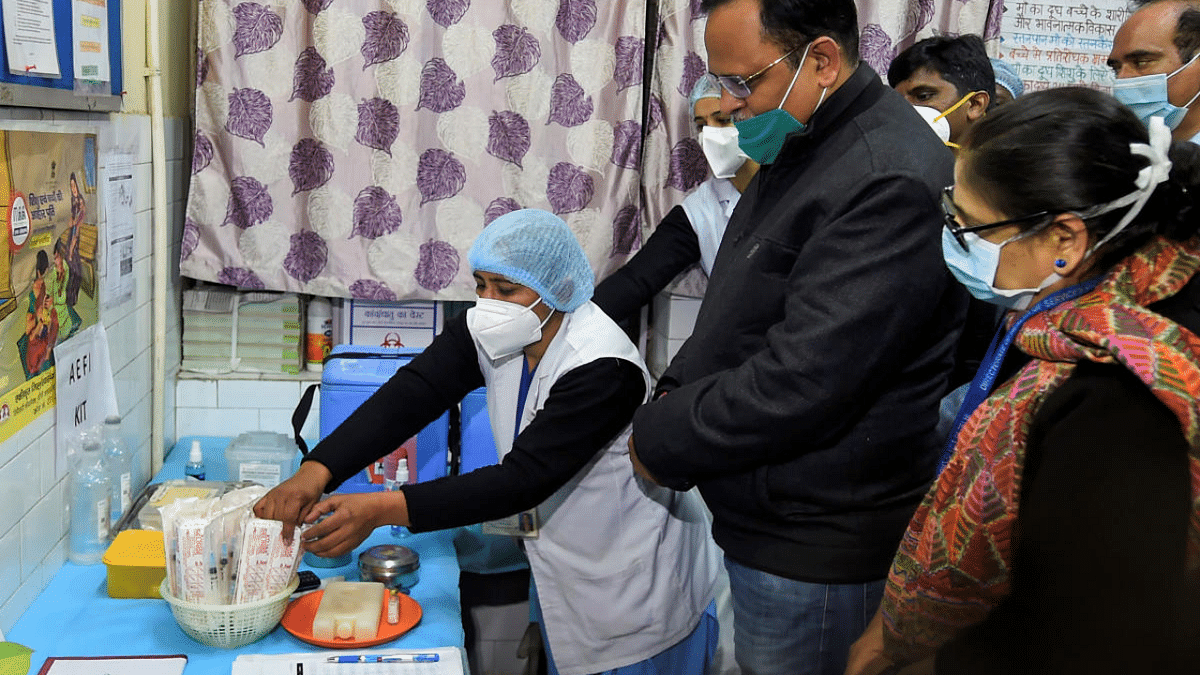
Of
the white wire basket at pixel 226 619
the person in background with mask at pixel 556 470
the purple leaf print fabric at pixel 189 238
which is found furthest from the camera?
the purple leaf print fabric at pixel 189 238

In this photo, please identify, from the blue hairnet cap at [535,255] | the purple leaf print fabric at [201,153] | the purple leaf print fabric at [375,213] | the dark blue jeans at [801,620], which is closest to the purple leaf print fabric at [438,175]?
the purple leaf print fabric at [375,213]

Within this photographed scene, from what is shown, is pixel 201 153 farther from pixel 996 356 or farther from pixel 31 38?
pixel 996 356

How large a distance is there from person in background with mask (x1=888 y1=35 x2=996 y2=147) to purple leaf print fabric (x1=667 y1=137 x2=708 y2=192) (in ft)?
2.23

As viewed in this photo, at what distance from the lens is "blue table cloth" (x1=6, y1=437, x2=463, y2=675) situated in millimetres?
1787

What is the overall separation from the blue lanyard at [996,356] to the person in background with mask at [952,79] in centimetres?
132

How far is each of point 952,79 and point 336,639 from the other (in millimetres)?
1954

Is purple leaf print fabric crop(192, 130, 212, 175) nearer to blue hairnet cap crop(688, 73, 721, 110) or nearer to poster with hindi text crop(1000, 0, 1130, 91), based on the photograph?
blue hairnet cap crop(688, 73, 721, 110)

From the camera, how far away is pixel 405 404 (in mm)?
2164

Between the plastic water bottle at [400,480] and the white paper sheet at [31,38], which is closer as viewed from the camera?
the white paper sheet at [31,38]

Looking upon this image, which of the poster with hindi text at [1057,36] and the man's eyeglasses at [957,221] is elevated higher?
the poster with hindi text at [1057,36]

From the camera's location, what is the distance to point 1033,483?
39.5 inches

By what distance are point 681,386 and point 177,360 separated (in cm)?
202

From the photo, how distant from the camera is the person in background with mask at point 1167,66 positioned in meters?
2.52

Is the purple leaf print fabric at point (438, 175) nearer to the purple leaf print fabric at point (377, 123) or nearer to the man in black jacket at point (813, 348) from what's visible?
the purple leaf print fabric at point (377, 123)
